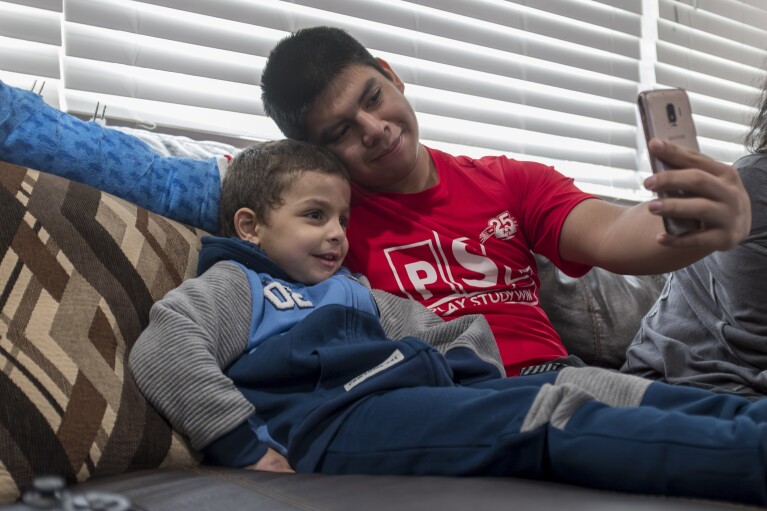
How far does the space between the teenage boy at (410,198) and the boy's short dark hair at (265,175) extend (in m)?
0.03

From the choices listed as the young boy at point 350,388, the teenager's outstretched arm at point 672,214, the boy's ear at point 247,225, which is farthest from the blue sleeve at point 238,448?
the teenager's outstretched arm at point 672,214

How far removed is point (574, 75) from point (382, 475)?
207cm

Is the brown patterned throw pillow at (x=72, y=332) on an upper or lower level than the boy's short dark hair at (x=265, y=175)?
lower

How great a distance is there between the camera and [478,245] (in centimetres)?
143

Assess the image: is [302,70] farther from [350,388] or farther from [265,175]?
[350,388]

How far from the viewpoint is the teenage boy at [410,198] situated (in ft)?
4.08

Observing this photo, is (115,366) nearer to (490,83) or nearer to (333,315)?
(333,315)

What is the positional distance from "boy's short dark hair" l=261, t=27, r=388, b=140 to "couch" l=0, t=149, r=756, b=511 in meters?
0.36

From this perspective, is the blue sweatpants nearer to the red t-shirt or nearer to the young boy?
the young boy

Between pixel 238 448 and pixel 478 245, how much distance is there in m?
0.65

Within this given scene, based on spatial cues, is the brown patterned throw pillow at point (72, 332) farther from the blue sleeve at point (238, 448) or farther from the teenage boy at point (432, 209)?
the teenage boy at point (432, 209)

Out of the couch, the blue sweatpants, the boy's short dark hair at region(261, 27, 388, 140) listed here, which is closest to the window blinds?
the boy's short dark hair at region(261, 27, 388, 140)

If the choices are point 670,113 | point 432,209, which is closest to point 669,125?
point 670,113

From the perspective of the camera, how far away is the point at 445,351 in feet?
3.90
